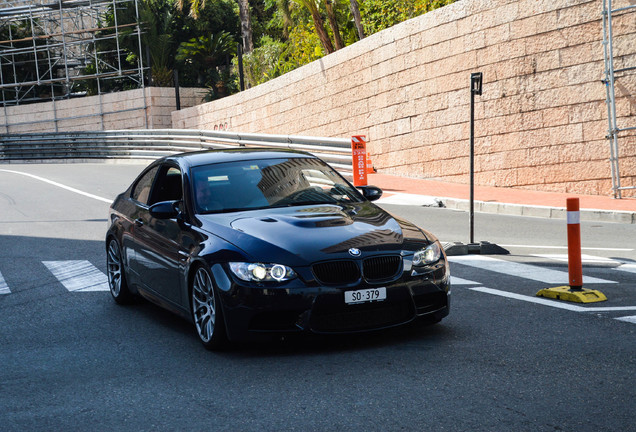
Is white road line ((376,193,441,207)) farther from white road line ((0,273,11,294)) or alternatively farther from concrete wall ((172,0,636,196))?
white road line ((0,273,11,294))

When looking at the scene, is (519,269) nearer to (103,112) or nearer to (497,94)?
(497,94)

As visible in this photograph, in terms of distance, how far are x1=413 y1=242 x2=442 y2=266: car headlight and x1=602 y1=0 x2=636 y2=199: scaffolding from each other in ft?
36.1

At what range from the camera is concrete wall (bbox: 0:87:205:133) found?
132 feet

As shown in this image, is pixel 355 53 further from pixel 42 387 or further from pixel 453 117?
pixel 42 387

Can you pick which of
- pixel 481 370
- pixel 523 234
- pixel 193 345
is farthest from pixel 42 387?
pixel 523 234

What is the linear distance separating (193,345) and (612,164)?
1205cm

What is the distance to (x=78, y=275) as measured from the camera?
985 centimetres

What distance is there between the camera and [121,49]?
43.4 meters

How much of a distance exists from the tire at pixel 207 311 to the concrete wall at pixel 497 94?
12.3 meters

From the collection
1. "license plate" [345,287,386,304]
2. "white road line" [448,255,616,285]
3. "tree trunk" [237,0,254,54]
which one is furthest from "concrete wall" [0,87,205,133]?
"license plate" [345,287,386,304]

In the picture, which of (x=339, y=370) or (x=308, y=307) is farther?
(x=308, y=307)

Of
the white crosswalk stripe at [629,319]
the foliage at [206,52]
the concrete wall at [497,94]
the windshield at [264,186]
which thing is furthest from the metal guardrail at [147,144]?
the white crosswalk stripe at [629,319]

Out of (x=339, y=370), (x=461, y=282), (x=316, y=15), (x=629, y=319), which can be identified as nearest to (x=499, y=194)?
→ (x=461, y=282)

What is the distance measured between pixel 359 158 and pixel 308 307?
45.1 ft
